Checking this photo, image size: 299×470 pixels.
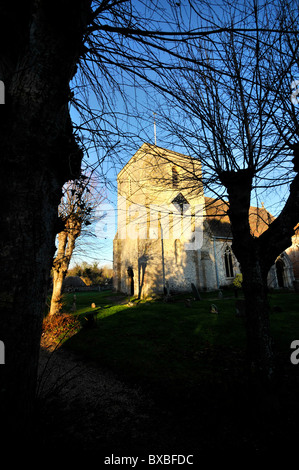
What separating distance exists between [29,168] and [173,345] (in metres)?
6.36

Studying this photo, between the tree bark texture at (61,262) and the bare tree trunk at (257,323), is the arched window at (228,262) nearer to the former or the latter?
the tree bark texture at (61,262)

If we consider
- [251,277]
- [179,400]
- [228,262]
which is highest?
[228,262]

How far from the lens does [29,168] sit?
138 cm

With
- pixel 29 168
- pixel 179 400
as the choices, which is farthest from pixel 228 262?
pixel 29 168

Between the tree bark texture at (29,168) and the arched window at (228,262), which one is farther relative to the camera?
the arched window at (228,262)

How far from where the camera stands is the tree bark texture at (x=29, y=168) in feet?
3.95

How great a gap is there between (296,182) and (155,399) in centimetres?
460

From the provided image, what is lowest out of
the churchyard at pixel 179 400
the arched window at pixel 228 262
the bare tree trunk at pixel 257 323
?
the churchyard at pixel 179 400

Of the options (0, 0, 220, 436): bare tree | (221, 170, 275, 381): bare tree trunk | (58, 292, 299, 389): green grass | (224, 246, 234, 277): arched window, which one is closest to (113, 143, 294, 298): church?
(224, 246, 234, 277): arched window

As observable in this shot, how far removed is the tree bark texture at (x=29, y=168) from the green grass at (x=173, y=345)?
378cm

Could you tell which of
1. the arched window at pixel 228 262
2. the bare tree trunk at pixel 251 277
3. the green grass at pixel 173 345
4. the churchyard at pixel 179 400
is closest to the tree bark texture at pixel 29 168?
the churchyard at pixel 179 400

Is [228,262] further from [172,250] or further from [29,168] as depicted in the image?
[29,168]

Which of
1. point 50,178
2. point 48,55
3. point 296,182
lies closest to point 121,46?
point 48,55

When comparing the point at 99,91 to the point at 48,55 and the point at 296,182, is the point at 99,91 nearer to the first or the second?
the point at 48,55
